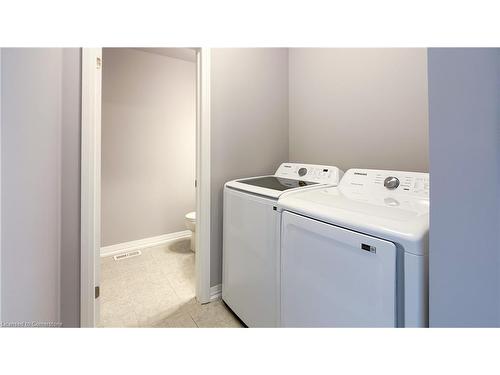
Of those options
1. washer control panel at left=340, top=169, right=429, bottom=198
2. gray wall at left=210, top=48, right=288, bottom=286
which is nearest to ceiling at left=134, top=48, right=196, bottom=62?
gray wall at left=210, top=48, right=288, bottom=286

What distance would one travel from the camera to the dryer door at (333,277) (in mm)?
763

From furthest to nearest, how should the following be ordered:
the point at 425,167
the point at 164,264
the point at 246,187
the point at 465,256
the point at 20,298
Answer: the point at 164,264 → the point at 246,187 → the point at 425,167 → the point at 20,298 → the point at 465,256

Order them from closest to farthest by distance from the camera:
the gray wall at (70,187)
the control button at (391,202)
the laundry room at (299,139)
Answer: the control button at (391,202) < the gray wall at (70,187) < the laundry room at (299,139)

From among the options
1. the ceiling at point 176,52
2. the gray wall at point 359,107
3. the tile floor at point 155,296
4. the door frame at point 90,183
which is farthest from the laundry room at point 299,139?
the ceiling at point 176,52

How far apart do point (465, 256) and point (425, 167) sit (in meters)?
1.20

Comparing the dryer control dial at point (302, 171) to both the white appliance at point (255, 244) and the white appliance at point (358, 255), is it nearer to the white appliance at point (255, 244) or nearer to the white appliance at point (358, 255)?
the white appliance at point (255, 244)

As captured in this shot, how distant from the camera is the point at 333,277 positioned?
36.2 inches

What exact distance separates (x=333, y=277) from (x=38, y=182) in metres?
1.22

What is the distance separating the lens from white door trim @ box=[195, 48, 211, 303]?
169 centimetres

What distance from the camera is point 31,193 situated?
0.77 metres

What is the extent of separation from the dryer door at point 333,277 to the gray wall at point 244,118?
82cm

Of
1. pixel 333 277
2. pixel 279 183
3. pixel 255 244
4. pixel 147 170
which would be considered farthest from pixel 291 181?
pixel 147 170
